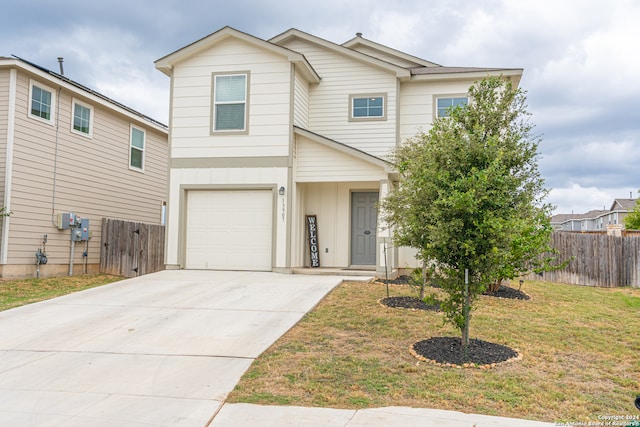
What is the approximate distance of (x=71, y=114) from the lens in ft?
51.0

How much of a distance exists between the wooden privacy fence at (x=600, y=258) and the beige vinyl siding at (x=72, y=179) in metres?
13.7

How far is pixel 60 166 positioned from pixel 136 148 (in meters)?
3.81

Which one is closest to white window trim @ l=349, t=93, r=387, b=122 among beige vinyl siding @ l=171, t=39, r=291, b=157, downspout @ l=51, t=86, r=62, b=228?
beige vinyl siding @ l=171, t=39, r=291, b=157

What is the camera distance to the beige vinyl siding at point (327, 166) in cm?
1293

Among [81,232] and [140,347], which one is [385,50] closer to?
[81,232]

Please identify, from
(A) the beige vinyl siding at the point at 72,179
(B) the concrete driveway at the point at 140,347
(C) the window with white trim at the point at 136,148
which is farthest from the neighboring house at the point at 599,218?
(B) the concrete driveway at the point at 140,347

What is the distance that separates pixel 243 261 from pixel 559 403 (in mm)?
9382

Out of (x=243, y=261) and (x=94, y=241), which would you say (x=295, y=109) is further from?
(x=94, y=241)

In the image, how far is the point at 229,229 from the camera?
525 inches

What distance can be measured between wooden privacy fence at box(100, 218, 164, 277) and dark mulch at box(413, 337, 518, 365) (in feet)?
38.4

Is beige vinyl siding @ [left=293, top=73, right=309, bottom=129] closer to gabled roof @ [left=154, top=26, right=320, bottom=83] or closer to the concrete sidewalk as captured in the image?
gabled roof @ [left=154, top=26, right=320, bottom=83]

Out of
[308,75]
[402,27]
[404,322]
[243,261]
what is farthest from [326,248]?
[402,27]

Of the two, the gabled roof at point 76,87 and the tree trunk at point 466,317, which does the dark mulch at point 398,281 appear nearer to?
the tree trunk at point 466,317

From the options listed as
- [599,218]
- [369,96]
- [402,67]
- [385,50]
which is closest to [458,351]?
[369,96]
